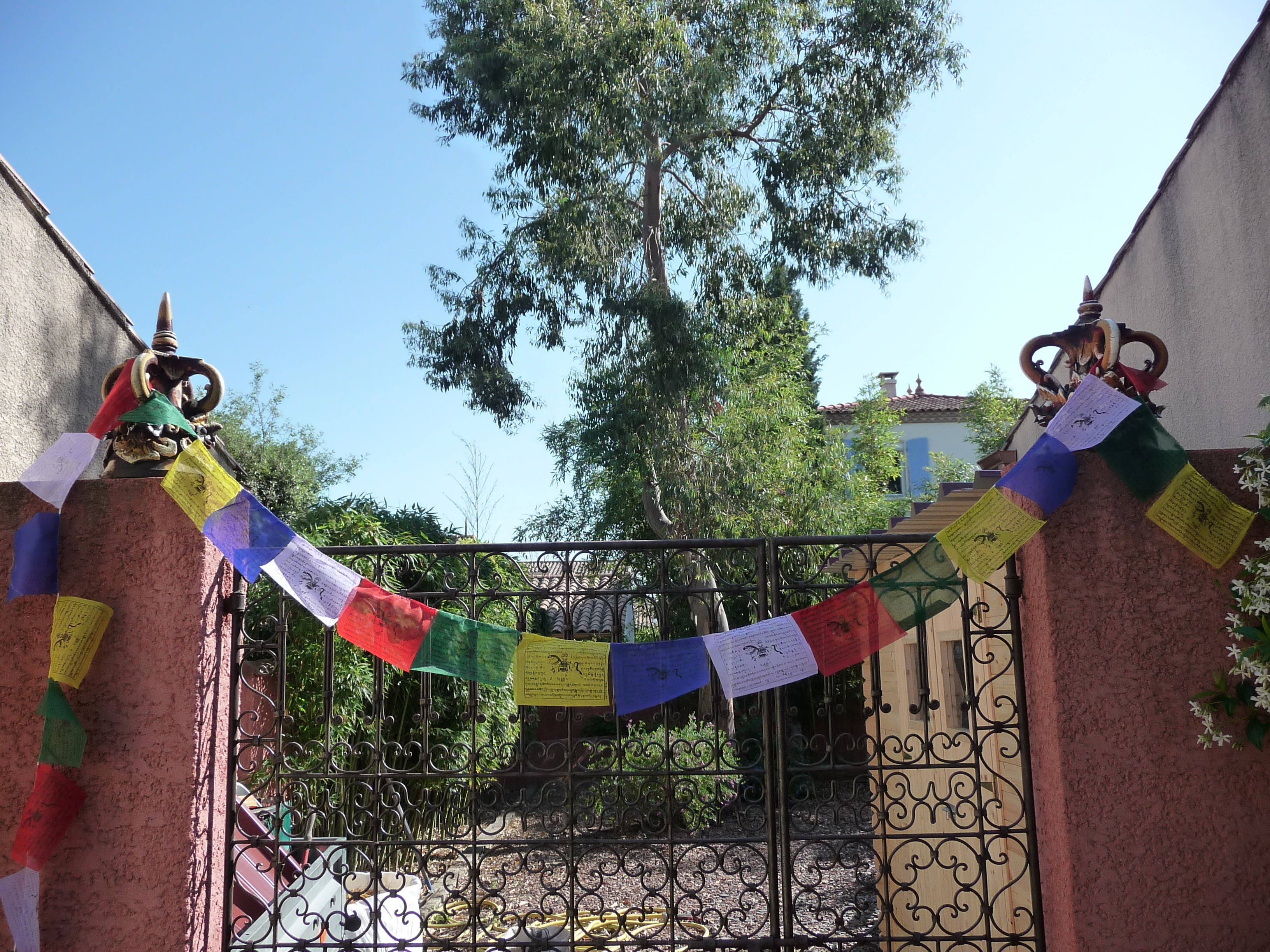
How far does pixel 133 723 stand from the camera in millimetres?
3133

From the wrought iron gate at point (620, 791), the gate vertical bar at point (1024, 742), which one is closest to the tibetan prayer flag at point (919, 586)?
the wrought iron gate at point (620, 791)

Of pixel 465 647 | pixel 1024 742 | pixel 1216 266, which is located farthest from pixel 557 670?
pixel 1216 266

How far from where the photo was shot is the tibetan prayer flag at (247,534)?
3154mm

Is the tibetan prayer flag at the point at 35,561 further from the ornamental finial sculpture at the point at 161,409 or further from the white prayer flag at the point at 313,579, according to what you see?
the white prayer flag at the point at 313,579

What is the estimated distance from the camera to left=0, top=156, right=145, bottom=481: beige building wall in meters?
5.86

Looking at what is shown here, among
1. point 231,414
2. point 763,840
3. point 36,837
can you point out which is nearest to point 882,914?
point 763,840

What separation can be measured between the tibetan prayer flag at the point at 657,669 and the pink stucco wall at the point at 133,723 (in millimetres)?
1475

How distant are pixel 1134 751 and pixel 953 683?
361 centimetres

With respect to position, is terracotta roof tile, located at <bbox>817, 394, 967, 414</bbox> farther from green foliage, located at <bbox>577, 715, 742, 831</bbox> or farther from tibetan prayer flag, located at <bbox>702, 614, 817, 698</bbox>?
tibetan prayer flag, located at <bbox>702, 614, 817, 698</bbox>

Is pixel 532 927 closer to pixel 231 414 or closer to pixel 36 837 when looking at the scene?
pixel 36 837

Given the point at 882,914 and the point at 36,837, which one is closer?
the point at 36,837

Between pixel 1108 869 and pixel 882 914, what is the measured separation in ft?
2.64

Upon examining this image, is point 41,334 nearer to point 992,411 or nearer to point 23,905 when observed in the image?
point 23,905

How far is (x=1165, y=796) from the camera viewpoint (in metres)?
3.04
